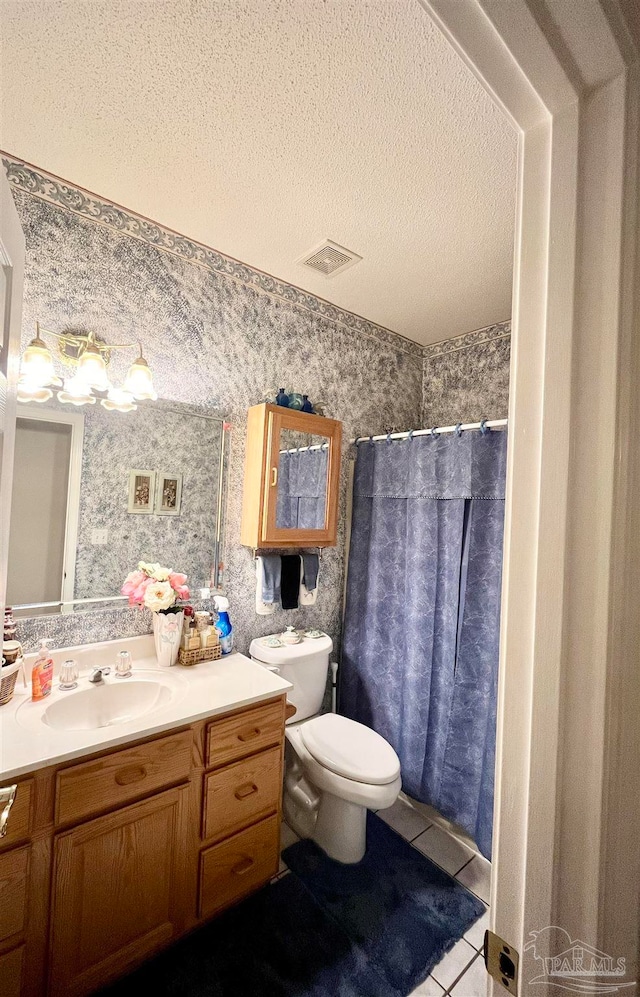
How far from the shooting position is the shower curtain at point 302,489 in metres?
1.87

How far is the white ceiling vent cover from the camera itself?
1670 millimetres

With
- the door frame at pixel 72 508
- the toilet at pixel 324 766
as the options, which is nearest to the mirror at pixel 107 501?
the door frame at pixel 72 508

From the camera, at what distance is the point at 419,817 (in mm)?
1930

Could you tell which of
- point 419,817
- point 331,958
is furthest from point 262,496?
point 419,817

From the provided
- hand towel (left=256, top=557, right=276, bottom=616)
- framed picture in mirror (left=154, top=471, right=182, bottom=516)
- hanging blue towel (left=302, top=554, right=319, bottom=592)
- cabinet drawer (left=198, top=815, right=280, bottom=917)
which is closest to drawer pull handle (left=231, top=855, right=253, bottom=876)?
cabinet drawer (left=198, top=815, right=280, bottom=917)

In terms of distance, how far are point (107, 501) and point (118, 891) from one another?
3.91 feet

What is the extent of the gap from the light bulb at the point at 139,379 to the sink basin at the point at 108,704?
3.47 ft

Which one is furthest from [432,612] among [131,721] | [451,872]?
[131,721]

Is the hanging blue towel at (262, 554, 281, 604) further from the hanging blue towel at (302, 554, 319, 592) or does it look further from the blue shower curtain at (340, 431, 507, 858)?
the blue shower curtain at (340, 431, 507, 858)

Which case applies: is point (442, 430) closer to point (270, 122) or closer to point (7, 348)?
point (270, 122)

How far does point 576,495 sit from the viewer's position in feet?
1.47

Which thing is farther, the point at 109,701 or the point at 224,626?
the point at 224,626

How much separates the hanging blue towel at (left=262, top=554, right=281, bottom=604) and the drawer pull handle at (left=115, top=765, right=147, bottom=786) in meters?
0.83

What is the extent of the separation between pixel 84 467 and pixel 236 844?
4.66ft
